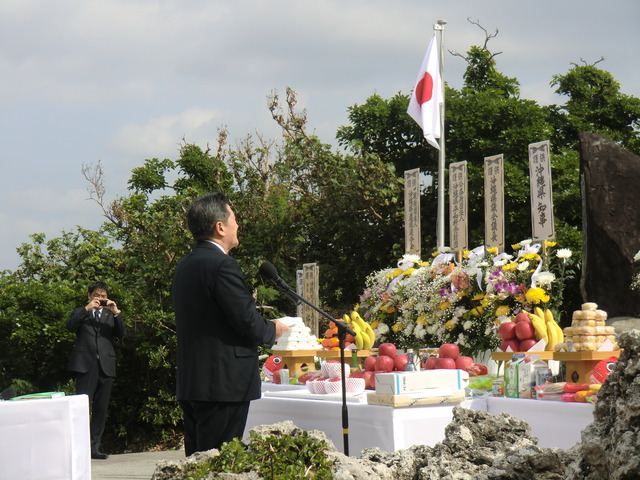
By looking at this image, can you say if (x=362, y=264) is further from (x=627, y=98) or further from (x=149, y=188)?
(x=627, y=98)

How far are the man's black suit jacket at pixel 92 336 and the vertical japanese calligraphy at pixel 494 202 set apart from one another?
11.6ft

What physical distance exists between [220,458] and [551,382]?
84.5 inches

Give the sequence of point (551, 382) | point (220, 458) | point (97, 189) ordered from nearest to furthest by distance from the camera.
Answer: point (220, 458) < point (551, 382) < point (97, 189)

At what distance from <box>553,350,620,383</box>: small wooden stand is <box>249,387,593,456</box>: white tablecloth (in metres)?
0.25

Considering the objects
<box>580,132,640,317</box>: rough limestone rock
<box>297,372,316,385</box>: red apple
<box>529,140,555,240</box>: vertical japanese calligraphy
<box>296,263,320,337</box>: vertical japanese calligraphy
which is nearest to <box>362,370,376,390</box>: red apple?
<box>297,372,316,385</box>: red apple

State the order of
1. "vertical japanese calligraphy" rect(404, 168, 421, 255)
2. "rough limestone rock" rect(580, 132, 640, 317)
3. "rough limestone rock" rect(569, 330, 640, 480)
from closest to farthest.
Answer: "rough limestone rock" rect(569, 330, 640, 480)
"rough limestone rock" rect(580, 132, 640, 317)
"vertical japanese calligraphy" rect(404, 168, 421, 255)

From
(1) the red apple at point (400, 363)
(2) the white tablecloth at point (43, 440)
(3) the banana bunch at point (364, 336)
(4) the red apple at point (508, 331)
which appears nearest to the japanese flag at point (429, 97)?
(3) the banana bunch at point (364, 336)

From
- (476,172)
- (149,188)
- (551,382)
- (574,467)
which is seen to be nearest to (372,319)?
(551,382)

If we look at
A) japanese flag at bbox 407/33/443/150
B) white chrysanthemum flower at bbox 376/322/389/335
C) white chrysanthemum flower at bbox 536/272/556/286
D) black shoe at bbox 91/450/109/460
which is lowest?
black shoe at bbox 91/450/109/460

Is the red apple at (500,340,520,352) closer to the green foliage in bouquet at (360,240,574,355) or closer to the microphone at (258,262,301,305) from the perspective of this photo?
the green foliage in bouquet at (360,240,574,355)

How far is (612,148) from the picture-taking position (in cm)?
663

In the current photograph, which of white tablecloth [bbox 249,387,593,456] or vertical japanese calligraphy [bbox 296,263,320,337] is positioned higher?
vertical japanese calligraphy [bbox 296,263,320,337]

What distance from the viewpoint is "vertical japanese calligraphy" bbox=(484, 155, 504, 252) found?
683cm

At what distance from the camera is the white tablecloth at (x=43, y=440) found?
A: 3.76 meters
